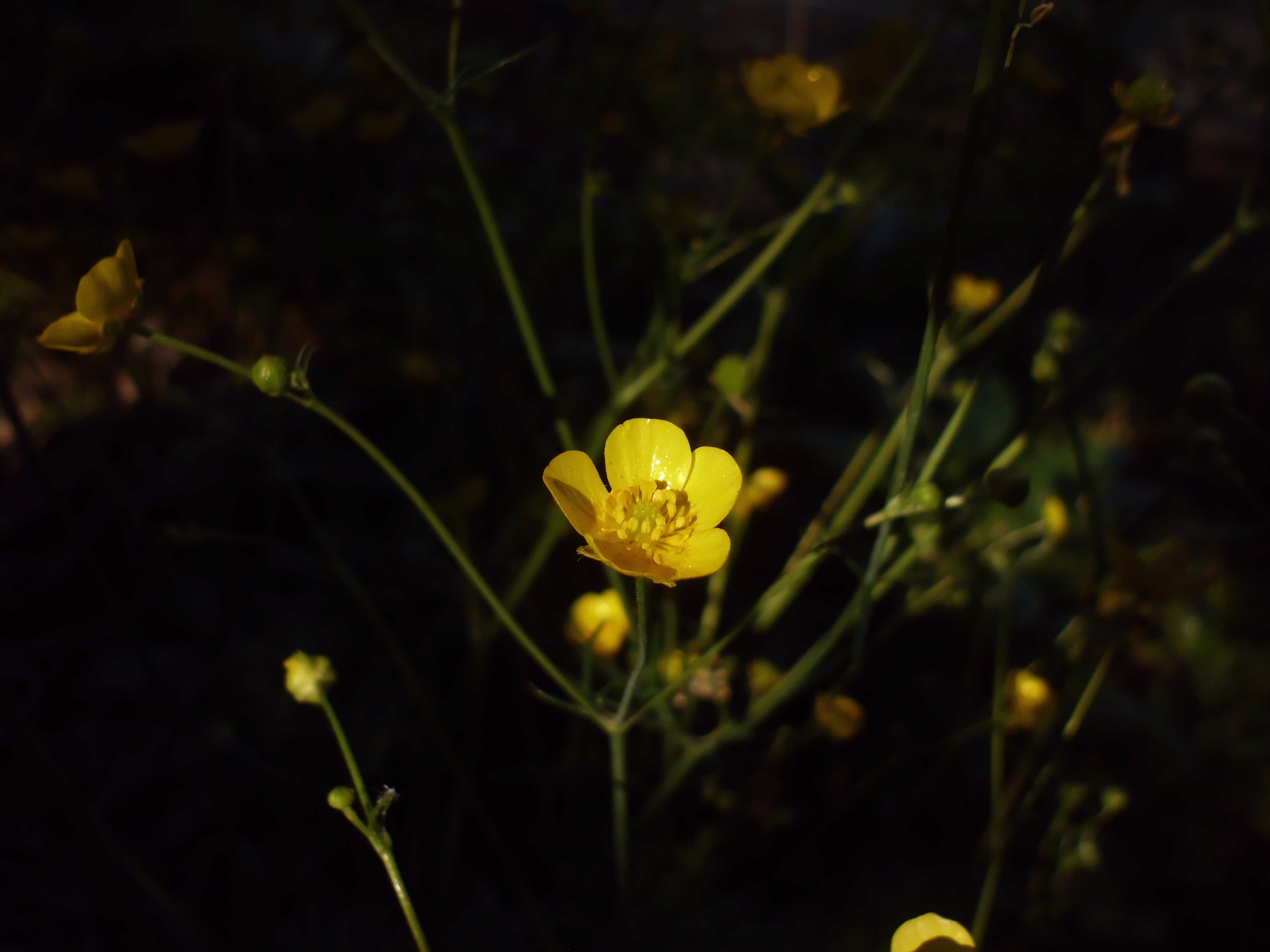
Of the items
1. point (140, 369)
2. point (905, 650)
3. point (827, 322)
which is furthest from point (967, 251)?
point (140, 369)

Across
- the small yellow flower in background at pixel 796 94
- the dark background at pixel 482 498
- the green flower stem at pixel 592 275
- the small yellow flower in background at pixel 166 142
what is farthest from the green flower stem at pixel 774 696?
the small yellow flower in background at pixel 166 142

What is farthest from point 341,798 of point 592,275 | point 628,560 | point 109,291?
point 592,275

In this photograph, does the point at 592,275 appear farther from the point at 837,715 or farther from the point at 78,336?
the point at 837,715

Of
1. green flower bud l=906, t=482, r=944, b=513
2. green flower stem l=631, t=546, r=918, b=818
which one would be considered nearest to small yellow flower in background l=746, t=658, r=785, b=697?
green flower stem l=631, t=546, r=918, b=818

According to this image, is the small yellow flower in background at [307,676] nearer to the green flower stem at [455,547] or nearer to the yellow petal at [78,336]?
the green flower stem at [455,547]

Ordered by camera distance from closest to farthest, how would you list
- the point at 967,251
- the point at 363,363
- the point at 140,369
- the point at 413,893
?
the point at 413,893 < the point at 140,369 < the point at 363,363 < the point at 967,251

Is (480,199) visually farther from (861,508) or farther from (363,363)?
(363,363)
